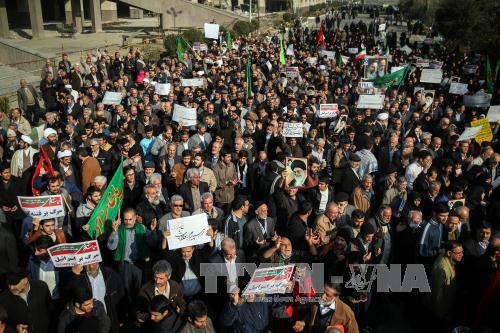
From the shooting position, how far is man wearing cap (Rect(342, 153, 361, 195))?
7648mm

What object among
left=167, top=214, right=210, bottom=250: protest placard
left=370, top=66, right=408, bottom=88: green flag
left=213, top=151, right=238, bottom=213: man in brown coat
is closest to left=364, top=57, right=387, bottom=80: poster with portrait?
left=370, top=66, right=408, bottom=88: green flag

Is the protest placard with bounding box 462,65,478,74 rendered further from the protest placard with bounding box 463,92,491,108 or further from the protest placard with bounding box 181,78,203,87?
the protest placard with bounding box 181,78,203,87

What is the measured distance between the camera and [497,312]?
15.1 feet

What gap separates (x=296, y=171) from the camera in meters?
7.17

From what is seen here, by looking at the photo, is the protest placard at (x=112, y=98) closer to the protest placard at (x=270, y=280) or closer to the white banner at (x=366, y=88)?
the white banner at (x=366, y=88)

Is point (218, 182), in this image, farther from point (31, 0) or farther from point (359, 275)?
point (31, 0)

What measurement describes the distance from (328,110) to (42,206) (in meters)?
7.33

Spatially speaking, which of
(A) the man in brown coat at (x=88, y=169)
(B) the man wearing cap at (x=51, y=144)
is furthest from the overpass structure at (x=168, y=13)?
(A) the man in brown coat at (x=88, y=169)

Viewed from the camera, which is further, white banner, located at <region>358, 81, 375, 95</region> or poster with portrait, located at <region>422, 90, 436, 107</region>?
white banner, located at <region>358, 81, 375, 95</region>

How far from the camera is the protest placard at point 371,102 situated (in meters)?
11.5

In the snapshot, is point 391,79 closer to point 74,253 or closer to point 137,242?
point 137,242

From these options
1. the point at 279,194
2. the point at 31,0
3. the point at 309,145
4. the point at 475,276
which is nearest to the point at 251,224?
the point at 279,194

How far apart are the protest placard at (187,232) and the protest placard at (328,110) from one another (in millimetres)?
6573

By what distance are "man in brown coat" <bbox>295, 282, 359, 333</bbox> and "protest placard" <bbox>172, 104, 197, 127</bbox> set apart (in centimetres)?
646
